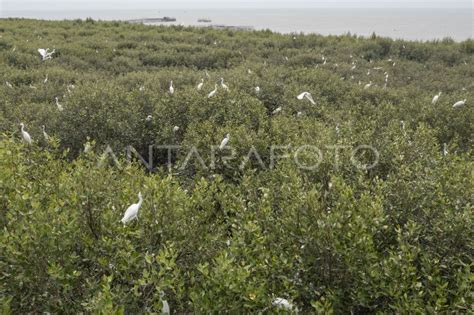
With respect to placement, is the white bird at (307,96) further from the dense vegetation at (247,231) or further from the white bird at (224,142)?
the white bird at (224,142)

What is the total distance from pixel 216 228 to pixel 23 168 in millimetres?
1561

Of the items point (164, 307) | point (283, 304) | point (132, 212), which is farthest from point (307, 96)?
point (164, 307)

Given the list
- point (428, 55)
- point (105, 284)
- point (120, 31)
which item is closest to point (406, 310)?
point (105, 284)

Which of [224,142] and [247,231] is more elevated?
[224,142]

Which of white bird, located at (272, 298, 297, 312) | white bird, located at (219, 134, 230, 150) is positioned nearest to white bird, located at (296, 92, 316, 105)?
white bird, located at (219, 134, 230, 150)

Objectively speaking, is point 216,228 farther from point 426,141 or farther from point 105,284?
point 426,141

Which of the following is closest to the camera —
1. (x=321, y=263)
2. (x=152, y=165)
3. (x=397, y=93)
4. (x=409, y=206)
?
(x=321, y=263)

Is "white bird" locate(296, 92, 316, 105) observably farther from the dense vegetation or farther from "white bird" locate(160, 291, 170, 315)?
"white bird" locate(160, 291, 170, 315)

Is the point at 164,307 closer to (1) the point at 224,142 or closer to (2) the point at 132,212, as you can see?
(2) the point at 132,212

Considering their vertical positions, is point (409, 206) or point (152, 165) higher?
point (409, 206)

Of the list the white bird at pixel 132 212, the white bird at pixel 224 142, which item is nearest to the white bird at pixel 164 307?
the white bird at pixel 132 212

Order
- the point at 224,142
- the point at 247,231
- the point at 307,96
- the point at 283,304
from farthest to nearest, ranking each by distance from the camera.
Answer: the point at 307,96 → the point at 224,142 → the point at 247,231 → the point at 283,304

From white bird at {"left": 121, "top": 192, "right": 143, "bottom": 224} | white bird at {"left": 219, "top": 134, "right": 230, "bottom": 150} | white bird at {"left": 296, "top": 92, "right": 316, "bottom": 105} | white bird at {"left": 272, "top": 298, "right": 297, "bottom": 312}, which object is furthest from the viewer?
white bird at {"left": 296, "top": 92, "right": 316, "bottom": 105}

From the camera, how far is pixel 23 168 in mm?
3510
